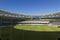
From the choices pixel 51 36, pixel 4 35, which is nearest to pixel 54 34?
pixel 51 36

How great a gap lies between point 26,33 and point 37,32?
103 cm

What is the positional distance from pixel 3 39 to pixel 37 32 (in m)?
4.03

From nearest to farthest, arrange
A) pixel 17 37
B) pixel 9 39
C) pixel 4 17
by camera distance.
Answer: pixel 17 37, pixel 9 39, pixel 4 17

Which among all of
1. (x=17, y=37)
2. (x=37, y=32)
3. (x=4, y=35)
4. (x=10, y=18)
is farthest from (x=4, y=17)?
(x=37, y=32)

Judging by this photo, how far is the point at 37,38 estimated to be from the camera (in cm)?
998

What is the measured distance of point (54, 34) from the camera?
9766mm

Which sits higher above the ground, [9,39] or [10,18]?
[10,18]

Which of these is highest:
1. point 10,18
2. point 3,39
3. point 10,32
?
point 10,18

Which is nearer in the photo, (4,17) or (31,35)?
(31,35)

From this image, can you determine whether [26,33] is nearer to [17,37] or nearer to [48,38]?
[17,37]

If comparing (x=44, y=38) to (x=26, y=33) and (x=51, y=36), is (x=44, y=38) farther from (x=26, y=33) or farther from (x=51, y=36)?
(x=26, y=33)

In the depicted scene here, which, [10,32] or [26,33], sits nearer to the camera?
[26,33]

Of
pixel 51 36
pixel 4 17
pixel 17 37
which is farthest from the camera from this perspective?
pixel 4 17

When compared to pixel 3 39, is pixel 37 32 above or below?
above
